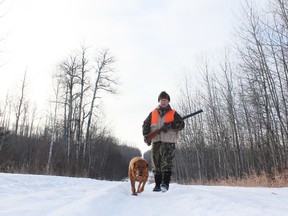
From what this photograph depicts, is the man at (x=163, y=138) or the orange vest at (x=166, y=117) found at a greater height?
the orange vest at (x=166, y=117)

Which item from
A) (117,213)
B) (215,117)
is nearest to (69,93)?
(215,117)

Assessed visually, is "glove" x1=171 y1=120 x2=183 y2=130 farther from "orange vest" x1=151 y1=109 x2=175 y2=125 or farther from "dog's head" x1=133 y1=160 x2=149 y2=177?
"dog's head" x1=133 y1=160 x2=149 y2=177

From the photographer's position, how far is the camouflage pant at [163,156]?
543 centimetres

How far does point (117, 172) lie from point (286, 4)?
4318 cm

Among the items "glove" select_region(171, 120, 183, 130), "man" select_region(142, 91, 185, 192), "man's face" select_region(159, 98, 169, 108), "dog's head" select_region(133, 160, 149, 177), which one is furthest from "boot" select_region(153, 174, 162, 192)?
"man's face" select_region(159, 98, 169, 108)

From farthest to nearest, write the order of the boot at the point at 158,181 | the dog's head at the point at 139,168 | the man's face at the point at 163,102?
the man's face at the point at 163,102 < the boot at the point at 158,181 < the dog's head at the point at 139,168

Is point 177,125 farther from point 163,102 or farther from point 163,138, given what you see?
point 163,102

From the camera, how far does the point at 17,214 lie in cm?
234

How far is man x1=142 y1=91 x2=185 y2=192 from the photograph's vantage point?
213 inches

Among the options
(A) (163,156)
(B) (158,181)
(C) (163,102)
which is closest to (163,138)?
(A) (163,156)

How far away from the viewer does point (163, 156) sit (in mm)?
5445

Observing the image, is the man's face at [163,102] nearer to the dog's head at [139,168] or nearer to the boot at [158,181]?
the dog's head at [139,168]

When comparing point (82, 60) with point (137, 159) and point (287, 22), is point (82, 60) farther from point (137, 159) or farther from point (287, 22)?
point (137, 159)

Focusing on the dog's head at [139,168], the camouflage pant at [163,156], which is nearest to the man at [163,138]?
the camouflage pant at [163,156]
